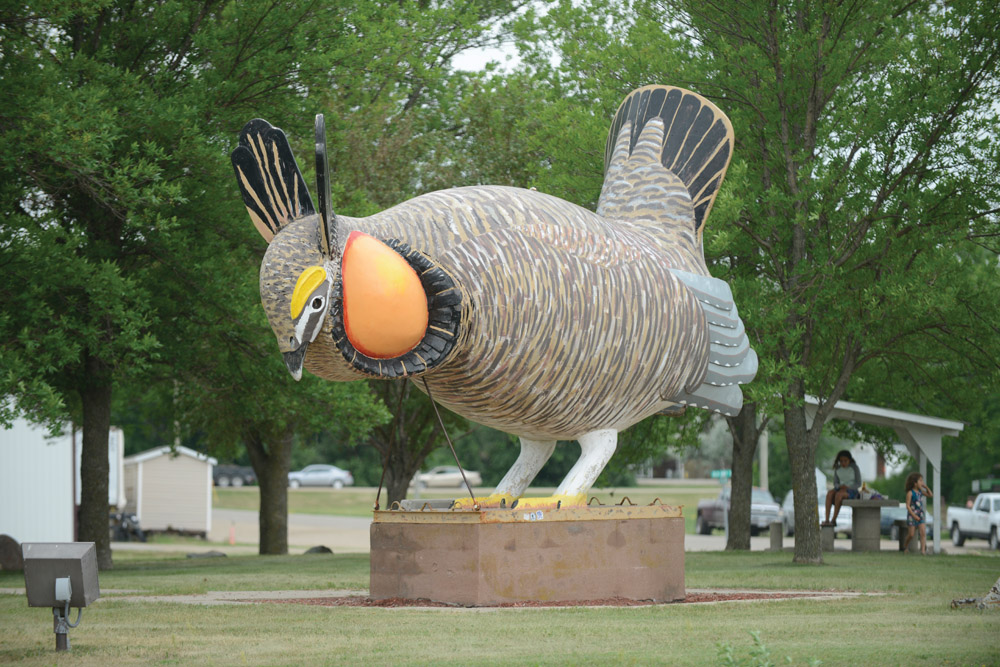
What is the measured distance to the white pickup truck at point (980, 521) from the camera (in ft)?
→ 89.9

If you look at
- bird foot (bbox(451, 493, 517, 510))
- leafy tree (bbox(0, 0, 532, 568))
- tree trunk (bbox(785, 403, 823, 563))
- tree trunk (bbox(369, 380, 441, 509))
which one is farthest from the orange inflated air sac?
tree trunk (bbox(369, 380, 441, 509))

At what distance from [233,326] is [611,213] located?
613 centimetres

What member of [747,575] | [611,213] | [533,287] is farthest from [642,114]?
[747,575]

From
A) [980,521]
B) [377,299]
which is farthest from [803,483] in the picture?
[980,521]

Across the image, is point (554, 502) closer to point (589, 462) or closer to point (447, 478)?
point (589, 462)

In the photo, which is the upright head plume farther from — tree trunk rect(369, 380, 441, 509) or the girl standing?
the girl standing

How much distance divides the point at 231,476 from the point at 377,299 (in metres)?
51.7

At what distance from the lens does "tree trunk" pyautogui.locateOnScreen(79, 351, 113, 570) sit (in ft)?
52.9

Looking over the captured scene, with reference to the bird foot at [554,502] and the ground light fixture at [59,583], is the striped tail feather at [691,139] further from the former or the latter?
the ground light fixture at [59,583]

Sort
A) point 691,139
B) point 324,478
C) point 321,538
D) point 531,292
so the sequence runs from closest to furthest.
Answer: point 531,292 → point 691,139 → point 321,538 → point 324,478

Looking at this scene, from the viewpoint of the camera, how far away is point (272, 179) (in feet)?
31.4

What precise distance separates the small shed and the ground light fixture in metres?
29.6

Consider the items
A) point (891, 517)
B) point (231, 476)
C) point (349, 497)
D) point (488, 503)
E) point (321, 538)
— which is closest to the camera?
point (488, 503)

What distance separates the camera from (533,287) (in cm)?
1006
